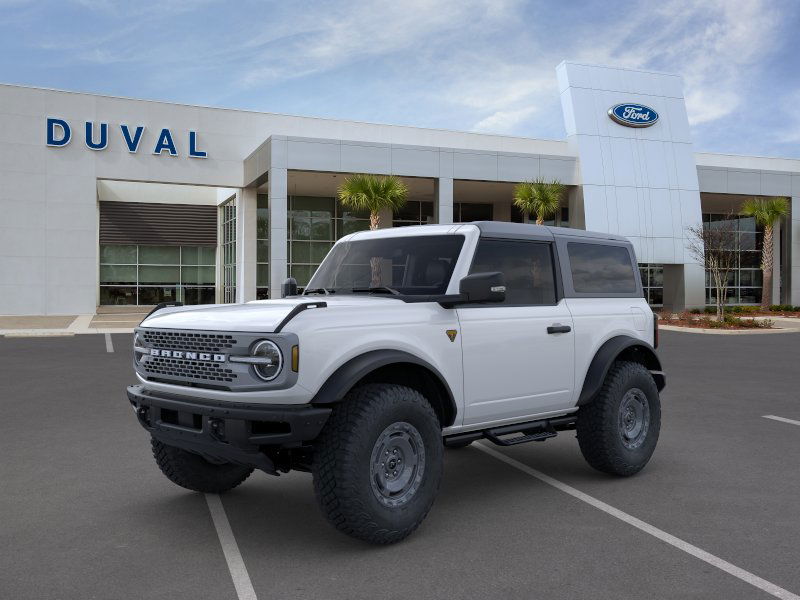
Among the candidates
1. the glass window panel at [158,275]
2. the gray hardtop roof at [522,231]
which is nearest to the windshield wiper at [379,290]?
the gray hardtop roof at [522,231]

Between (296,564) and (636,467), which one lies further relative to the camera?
(636,467)

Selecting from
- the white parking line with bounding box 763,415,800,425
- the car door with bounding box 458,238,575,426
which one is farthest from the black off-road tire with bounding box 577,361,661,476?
the white parking line with bounding box 763,415,800,425

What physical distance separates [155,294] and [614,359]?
34261 millimetres

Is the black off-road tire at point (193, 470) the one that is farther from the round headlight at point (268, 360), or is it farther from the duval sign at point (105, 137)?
the duval sign at point (105, 137)

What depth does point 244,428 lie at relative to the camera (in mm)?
4105

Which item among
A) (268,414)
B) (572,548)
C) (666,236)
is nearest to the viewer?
(268,414)

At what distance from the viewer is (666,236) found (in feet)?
107

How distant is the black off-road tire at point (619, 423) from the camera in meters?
5.81

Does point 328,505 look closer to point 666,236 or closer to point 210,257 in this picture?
point 666,236

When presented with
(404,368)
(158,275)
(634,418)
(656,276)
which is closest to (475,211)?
(656,276)

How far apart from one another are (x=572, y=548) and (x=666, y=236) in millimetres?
30602

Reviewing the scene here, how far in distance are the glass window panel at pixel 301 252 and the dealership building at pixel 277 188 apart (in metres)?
0.07

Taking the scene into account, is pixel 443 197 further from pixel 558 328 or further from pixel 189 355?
pixel 189 355

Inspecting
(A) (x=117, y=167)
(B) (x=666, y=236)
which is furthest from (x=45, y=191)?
(B) (x=666, y=236)
